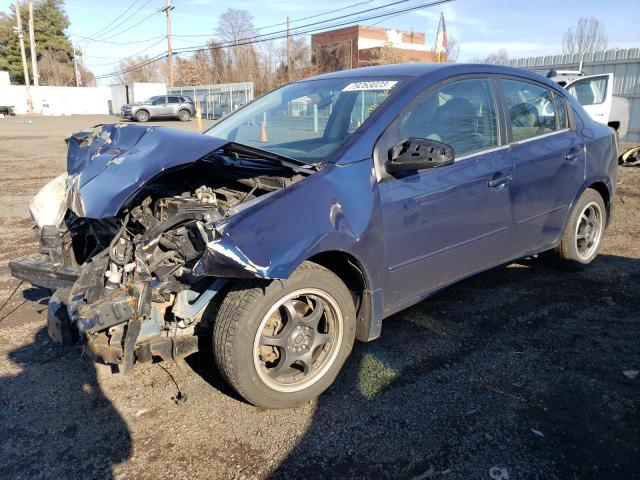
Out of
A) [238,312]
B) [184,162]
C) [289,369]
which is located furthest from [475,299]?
[184,162]

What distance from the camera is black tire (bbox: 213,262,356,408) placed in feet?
8.68

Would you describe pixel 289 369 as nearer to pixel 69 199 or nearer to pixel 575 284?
pixel 69 199

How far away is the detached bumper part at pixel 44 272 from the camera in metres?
3.11

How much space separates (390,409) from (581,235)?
2955 mm

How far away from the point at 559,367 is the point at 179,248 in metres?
2.40

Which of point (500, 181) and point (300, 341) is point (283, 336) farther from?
point (500, 181)

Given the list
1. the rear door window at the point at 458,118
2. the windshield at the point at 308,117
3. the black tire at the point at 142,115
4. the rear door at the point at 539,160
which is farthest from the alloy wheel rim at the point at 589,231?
the black tire at the point at 142,115

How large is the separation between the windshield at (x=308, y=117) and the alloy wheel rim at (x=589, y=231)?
2.47m

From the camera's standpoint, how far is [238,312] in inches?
103

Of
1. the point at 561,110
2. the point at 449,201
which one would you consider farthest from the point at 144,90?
the point at 449,201

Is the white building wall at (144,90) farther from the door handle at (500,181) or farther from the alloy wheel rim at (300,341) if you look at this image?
the alloy wheel rim at (300,341)

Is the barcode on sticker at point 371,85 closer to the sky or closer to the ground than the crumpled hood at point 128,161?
closer to the sky

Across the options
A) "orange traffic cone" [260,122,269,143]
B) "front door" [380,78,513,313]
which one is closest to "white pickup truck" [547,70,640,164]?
"front door" [380,78,513,313]

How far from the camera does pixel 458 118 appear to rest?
355 centimetres
